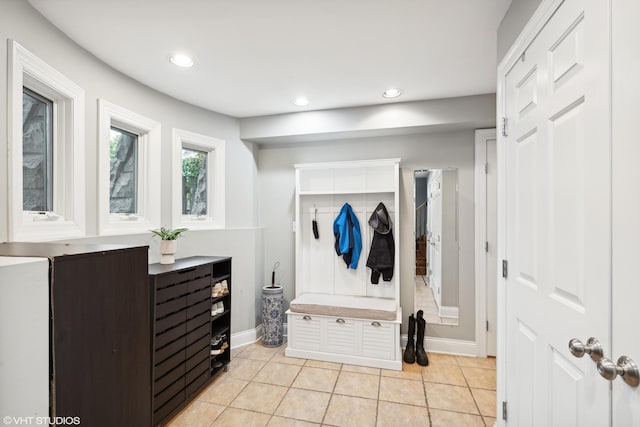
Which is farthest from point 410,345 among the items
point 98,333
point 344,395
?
point 98,333

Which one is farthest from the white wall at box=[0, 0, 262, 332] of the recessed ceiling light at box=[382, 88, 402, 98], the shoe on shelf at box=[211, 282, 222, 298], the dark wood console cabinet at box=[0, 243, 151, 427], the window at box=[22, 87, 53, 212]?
the recessed ceiling light at box=[382, 88, 402, 98]

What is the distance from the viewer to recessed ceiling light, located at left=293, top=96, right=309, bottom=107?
8.95 ft

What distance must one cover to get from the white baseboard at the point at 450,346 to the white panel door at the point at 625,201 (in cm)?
234

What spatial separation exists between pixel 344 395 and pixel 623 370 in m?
1.94

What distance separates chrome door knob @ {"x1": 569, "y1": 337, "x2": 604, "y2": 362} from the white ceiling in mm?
1619

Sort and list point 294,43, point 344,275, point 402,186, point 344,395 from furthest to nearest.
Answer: point 344,275 → point 402,186 → point 344,395 → point 294,43

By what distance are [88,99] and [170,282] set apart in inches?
53.7

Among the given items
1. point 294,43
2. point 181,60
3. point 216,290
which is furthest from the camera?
point 216,290

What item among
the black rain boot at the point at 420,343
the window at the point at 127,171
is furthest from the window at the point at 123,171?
the black rain boot at the point at 420,343

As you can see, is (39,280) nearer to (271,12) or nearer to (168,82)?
(271,12)

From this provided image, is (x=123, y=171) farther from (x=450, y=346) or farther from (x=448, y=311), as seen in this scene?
(x=450, y=346)

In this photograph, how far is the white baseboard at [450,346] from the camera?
2910mm

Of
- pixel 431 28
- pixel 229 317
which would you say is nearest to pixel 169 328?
pixel 229 317

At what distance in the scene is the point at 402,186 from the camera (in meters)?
3.07
